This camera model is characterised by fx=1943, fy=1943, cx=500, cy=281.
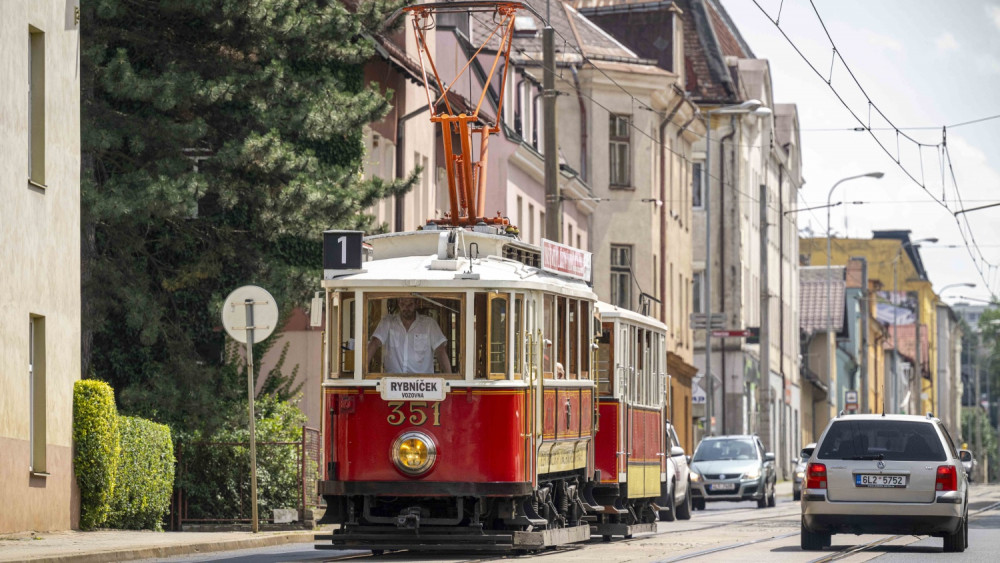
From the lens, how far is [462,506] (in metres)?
18.0

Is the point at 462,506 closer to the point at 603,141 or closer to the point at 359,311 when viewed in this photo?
the point at 359,311

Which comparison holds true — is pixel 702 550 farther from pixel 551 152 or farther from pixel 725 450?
pixel 725 450

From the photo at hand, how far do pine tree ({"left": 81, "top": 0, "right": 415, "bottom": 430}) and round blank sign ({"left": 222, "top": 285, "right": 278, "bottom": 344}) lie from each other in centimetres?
361

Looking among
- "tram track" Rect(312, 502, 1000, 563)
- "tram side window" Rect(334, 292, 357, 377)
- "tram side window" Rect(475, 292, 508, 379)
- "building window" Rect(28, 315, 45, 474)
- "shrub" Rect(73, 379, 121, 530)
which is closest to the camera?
"tram side window" Rect(475, 292, 508, 379)

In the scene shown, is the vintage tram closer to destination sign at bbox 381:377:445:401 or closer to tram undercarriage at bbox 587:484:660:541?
destination sign at bbox 381:377:445:401

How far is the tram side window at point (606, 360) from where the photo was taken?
2266 cm

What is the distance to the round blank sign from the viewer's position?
22.1 m

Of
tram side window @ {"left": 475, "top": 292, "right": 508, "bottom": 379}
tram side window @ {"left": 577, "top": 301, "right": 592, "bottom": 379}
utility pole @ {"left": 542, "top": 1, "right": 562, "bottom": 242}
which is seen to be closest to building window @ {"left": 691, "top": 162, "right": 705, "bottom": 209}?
utility pole @ {"left": 542, "top": 1, "right": 562, "bottom": 242}

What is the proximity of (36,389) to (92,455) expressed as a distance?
1.09m

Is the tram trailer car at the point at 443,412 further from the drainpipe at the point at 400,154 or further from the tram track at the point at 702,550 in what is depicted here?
the drainpipe at the point at 400,154

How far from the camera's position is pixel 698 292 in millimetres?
71250

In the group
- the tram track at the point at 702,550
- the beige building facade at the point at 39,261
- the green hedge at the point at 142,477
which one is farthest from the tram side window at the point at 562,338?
the green hedge at the point at 142,477

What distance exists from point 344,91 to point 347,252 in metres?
10.6

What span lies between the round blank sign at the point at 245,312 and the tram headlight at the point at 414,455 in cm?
461
